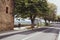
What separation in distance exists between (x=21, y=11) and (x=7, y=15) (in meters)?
13.3

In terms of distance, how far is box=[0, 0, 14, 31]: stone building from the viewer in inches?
1360

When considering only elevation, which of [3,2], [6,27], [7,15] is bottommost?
[6,27]

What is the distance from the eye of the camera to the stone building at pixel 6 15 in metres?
34.5

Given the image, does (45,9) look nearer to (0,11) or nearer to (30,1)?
(30,1)

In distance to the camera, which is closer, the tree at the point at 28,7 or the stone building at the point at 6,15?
the stone building at the point at 6,15

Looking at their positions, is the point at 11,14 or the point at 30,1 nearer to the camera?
the point at 11,14

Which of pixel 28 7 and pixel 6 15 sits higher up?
pixel 28 7

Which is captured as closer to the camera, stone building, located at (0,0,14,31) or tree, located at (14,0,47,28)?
stone building, located at (0,0,14,31)

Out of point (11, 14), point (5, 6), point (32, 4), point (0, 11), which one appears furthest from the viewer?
point (32, 4)

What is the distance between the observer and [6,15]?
3653 centimetres

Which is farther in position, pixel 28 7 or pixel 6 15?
pixel 28 7

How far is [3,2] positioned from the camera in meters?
35.1

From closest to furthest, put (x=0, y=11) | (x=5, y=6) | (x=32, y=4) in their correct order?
(x=0, y=11) < (x=5, y=6) < (x=32, y=4)

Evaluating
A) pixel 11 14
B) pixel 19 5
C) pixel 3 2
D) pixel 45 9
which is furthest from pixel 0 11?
pixel 45 9
